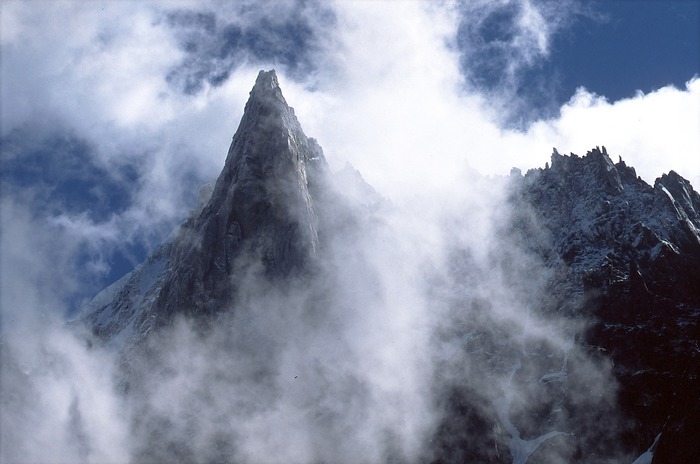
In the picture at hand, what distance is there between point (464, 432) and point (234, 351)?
5563cm

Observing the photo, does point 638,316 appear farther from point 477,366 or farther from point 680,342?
point 477,366

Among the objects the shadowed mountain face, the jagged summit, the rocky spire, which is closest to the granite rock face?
the shadowed mountain face

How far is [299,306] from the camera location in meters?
188

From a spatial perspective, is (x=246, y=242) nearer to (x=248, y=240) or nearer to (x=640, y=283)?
(x=248, y=240)

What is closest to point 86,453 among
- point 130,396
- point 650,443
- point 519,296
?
point 130,396

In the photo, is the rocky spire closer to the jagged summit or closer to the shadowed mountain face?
the jagged summit

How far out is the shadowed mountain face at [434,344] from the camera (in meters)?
154

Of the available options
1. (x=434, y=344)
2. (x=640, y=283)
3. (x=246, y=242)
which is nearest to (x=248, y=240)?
(x=246, y=242)

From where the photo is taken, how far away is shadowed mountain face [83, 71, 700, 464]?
15412 cm

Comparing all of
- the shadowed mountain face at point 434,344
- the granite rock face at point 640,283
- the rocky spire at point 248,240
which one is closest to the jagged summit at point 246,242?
the rocky spire at point 248,240

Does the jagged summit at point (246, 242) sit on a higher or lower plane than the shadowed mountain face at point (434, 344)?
higher

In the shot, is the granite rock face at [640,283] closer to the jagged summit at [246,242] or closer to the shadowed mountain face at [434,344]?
the shadowed mountain face at [434,344]

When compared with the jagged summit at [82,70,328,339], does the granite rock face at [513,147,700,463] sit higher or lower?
lower

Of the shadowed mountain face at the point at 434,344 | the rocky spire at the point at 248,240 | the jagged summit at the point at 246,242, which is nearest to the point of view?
the shadowed mountain face at the point at 434,344
